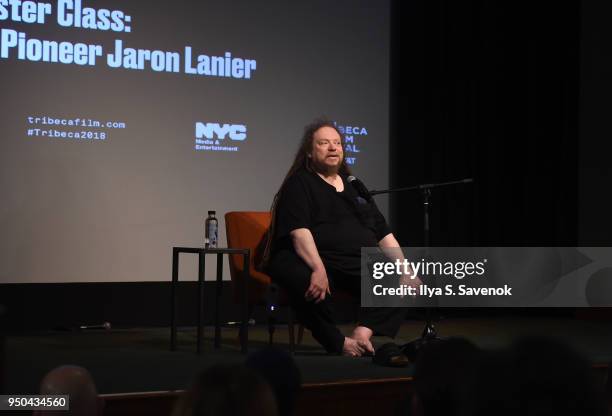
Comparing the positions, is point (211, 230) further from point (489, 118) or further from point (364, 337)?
point (489, 118)

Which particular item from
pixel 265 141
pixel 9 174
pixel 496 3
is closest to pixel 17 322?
pixel 9 174

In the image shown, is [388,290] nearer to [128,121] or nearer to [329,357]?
[329,357]

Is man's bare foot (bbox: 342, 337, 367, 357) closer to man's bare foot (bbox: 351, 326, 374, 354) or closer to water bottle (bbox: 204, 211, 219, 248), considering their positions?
man's bare foot (bbox: 351, 326, 374, 354)

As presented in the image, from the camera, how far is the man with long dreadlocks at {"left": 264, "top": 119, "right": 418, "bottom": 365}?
12.1ft

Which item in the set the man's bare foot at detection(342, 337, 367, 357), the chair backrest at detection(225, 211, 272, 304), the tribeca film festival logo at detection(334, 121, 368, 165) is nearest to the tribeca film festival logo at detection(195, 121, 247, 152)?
the tribeca film festival logo at detection(334, 121, 368, 165)

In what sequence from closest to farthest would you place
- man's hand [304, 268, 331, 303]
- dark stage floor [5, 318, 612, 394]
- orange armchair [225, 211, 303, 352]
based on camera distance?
dark stage floor [5, 318, 612, 394] < man's hand [304, 268, 331, 303] < orange armchair [225, 211, 303, 352]

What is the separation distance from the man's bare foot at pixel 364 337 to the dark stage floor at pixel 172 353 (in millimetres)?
116

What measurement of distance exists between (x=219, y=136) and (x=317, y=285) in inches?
73.3

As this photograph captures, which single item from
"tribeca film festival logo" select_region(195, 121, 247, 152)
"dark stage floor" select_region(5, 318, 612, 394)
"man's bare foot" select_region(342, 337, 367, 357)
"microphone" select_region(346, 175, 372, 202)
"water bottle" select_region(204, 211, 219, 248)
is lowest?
"dark stage floor" select_region(5, 318, 612, 394)

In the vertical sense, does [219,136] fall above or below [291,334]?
above

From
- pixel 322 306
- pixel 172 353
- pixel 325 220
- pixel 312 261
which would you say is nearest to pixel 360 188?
pixel 325 220

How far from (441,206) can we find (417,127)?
23.0 inches

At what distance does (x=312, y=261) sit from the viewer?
3.64 m

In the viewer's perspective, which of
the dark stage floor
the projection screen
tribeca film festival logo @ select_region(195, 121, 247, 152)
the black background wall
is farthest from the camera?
the black background wall
